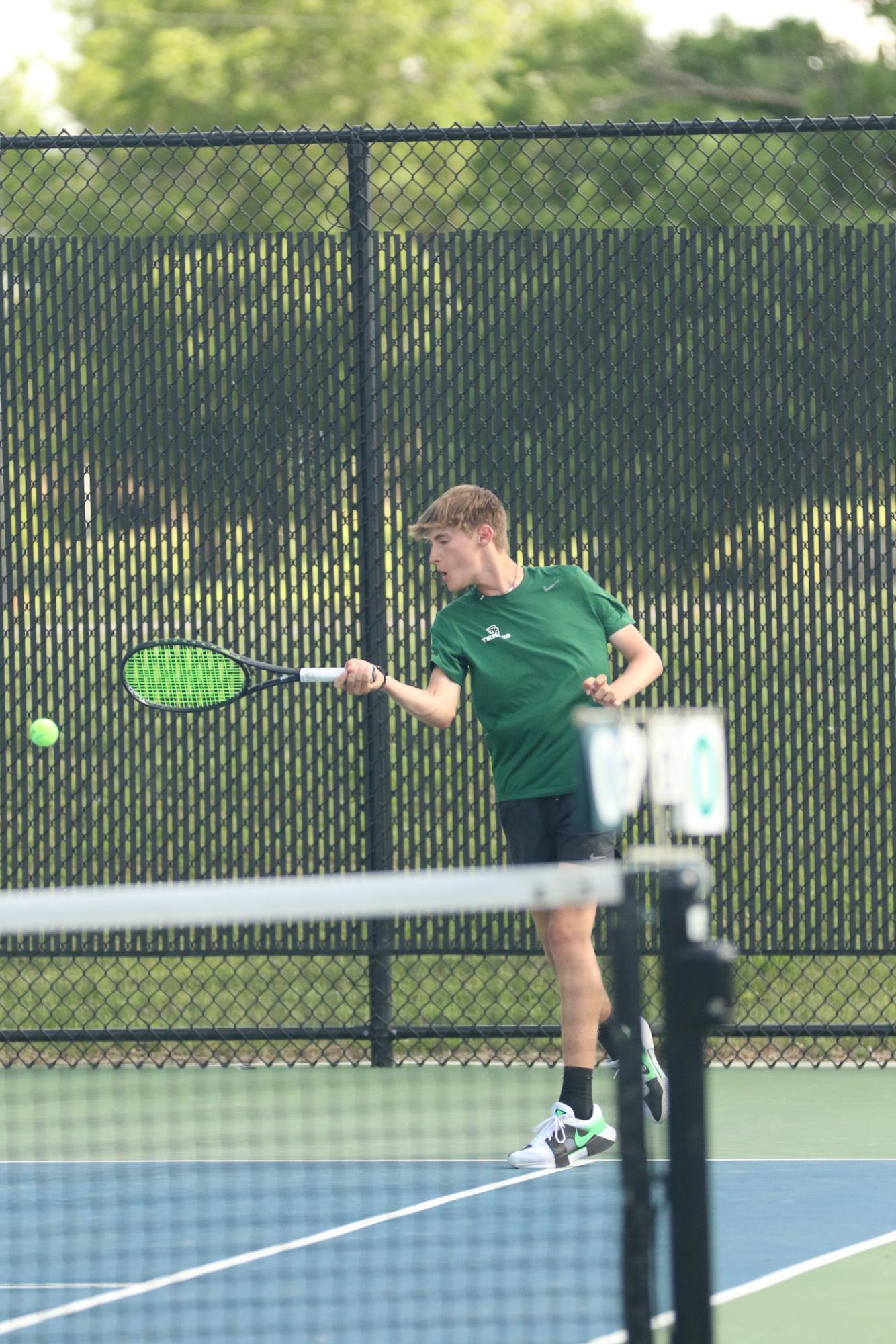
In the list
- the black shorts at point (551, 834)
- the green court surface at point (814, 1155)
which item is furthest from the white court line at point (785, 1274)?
the black shorts at point (551, 834)

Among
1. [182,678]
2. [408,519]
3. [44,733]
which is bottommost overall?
[44,733]

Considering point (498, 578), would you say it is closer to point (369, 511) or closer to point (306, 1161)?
point (369, 511)

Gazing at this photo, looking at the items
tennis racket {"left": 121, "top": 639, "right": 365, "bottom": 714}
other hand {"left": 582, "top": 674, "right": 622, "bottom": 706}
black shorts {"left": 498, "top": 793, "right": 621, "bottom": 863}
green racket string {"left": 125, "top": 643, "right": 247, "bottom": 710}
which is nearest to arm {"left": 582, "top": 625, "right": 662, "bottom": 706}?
other hand {"left": 582, "top": 674, "right": 622, "bottom": 706}

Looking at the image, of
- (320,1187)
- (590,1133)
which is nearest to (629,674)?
(590,1133)

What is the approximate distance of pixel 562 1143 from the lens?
532cm

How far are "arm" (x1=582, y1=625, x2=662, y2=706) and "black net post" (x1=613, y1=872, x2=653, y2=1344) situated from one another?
2.34 m

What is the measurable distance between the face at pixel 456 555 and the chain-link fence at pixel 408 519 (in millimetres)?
1094

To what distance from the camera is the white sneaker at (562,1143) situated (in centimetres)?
530

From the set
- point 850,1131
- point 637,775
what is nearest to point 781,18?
point 850,1131

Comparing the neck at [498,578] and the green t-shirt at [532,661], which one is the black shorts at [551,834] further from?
the neck at [498,578]

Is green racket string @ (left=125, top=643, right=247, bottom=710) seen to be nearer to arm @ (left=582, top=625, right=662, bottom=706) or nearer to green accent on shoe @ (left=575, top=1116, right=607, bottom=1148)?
Answer: arm @ (left=582, top=625, right=662, bottom=706)

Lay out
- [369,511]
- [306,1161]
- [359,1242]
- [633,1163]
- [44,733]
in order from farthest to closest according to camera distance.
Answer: [369,511]
[44,733]
[306,1161]
[359,1242]
[633,1163]

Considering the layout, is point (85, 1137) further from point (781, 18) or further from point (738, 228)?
point (781, 18)

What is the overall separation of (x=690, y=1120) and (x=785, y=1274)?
72.3 inches
